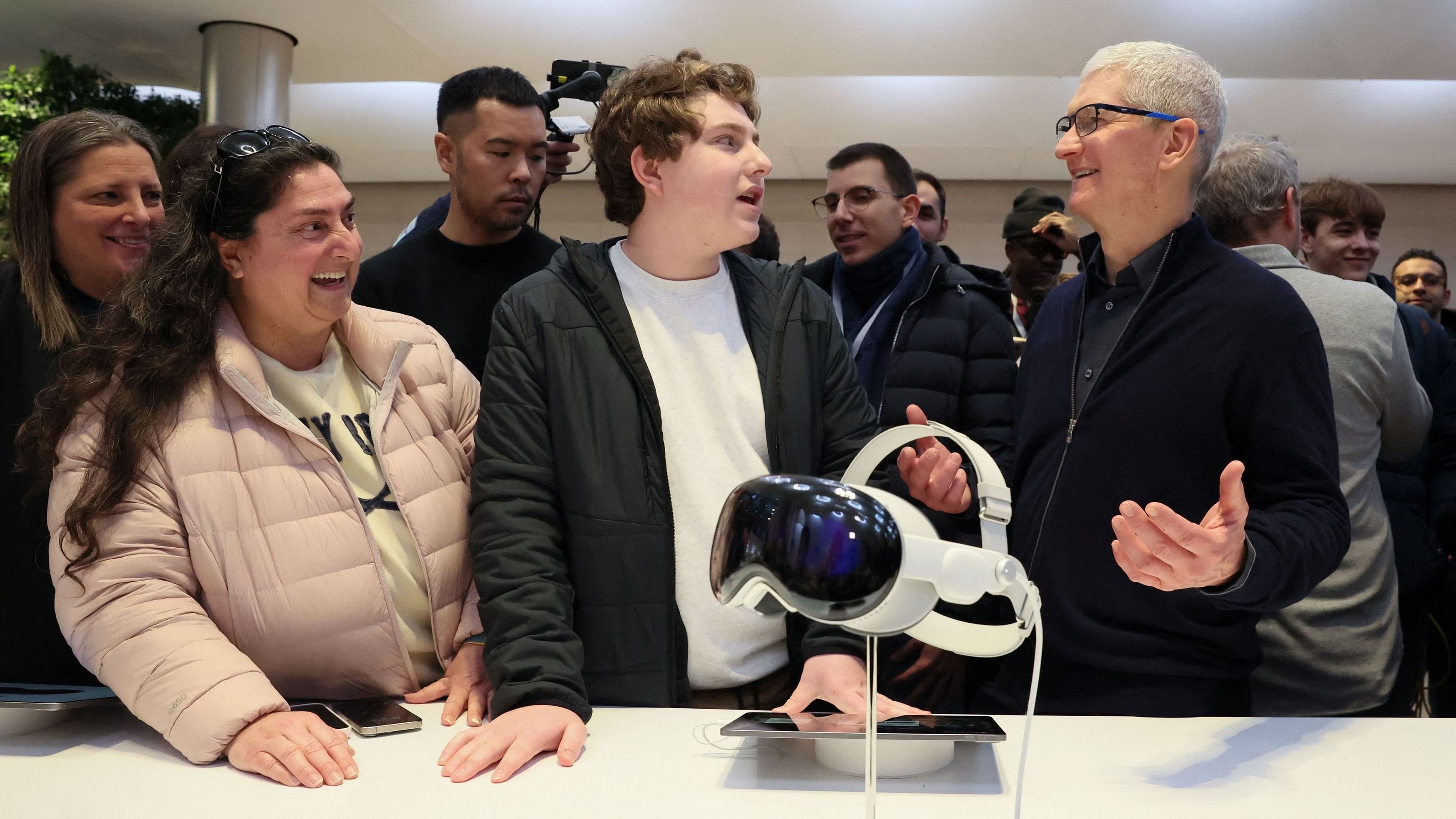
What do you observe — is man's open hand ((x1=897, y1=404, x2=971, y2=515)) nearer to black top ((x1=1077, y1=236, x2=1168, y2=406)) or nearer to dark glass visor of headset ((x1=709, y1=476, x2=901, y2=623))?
black top ((x1=1077, y1=236, x2=1168, y2=406))

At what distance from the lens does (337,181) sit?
1.73 m

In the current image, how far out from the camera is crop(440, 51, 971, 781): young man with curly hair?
1.54 metres

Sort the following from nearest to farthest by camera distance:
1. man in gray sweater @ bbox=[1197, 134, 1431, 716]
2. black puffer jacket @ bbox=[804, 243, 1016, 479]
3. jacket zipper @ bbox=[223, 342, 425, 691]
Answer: jacket zipper @ bbox=[223, 342, 425, 691]
man in gray sweater @ bbox=[1197, 134, 1431, 716]
black puffer jacket @ bbox=[804, 243, 1016, 479]

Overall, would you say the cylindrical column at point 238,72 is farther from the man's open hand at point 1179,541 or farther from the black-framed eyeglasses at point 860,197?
the man's open hand at point 1179,541

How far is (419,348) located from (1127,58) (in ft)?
4.02

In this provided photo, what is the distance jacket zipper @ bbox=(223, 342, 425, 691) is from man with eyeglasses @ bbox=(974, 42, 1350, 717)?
930mm

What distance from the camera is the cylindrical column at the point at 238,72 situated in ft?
20.8

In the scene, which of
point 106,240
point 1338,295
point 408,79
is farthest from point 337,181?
point 408,79

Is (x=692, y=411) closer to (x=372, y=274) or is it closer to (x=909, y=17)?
(x=372, y=274)

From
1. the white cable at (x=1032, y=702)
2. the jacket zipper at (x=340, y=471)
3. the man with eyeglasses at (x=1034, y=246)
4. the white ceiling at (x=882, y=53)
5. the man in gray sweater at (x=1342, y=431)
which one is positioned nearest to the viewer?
the white cable at (x=1032, y=702)

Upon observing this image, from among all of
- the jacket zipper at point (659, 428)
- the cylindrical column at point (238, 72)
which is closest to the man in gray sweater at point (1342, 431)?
the jacket zipper at point (659, 428)

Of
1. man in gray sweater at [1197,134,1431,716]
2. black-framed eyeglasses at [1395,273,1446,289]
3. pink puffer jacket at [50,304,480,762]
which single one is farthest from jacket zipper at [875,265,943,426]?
black-framed eyeglasses at [1395,273,1446,289]

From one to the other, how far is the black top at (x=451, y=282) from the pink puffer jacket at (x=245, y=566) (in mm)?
802

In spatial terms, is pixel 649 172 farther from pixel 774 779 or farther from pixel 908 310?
pixel 908 310
